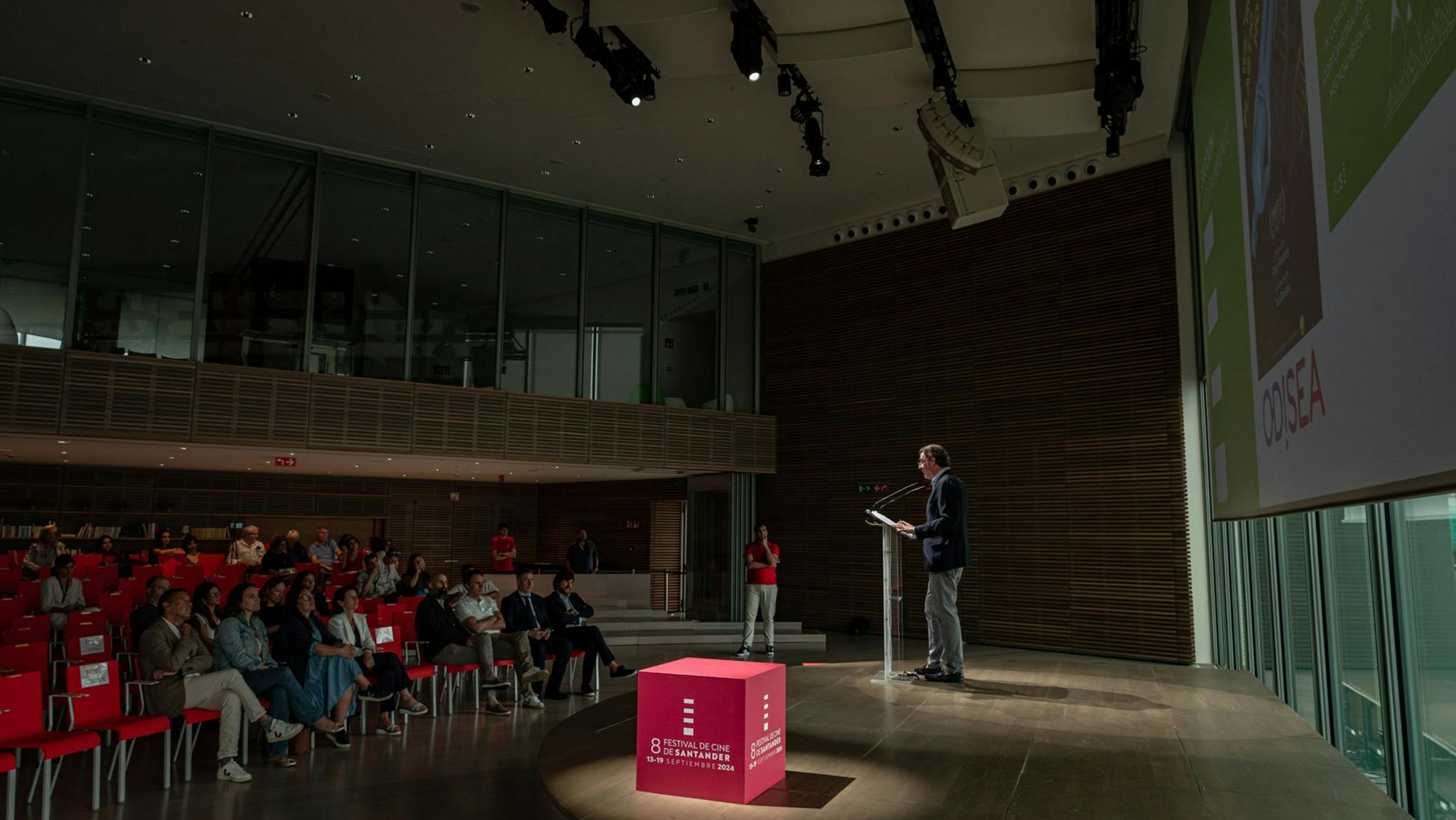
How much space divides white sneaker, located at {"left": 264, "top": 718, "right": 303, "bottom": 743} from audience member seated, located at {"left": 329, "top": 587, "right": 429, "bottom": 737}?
742 millimetres

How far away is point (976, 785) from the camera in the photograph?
155 inches

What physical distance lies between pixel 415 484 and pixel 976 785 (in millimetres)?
15876

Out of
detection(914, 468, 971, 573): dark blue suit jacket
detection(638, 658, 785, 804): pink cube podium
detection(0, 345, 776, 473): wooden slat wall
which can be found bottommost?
detection(638, 658, 785, 804): pink cube podium

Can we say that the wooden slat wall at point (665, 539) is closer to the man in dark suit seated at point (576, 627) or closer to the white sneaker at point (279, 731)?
the man in dark suit seated at point (576, 627)

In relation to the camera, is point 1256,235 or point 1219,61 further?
point 1219,61

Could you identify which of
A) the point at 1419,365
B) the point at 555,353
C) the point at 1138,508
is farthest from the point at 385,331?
the point at 1419,365

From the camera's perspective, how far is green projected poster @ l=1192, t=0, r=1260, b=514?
3.46m

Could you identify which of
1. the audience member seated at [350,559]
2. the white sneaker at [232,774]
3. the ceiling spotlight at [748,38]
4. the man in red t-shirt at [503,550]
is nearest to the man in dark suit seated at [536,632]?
the white sneaker at [232,774]

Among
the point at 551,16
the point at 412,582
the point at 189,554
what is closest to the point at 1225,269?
the point at 551,16

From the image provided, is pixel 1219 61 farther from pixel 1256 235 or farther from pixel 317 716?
pixel 317 716

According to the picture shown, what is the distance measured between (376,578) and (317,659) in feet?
16.4

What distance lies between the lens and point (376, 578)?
11195mm

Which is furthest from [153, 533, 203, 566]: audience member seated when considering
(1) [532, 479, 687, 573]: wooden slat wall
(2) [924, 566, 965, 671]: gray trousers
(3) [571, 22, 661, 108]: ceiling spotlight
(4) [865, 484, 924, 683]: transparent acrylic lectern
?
(2) [924, 566, 965, 671]: gray trousers

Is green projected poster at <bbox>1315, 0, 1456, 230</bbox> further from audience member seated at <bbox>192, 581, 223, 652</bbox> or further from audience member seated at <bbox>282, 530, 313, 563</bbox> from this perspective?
audience member seated at <bbox>282, 530, 313, 563</bbox>
